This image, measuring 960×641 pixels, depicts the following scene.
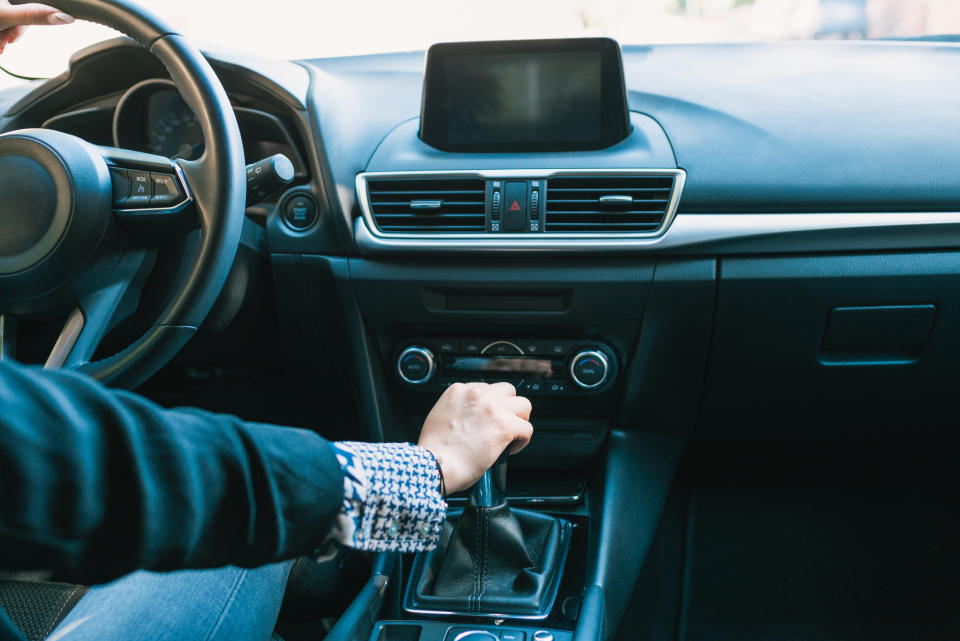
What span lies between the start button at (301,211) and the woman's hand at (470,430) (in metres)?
0.76

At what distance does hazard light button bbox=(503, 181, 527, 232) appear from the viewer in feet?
4.79

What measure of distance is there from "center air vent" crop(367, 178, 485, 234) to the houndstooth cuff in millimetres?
784

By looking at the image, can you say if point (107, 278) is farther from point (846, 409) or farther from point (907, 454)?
point (907, 454)

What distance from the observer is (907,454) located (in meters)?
1.97

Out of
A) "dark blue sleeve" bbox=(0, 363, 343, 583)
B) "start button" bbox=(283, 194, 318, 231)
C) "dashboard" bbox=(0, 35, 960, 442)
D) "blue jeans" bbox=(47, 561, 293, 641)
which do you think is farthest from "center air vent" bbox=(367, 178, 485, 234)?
"dark blue sleeve" bbox=(0, 363, 343, 583)

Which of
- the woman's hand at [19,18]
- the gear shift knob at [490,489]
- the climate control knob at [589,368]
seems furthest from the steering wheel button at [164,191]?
the climate control knob at [589,368]

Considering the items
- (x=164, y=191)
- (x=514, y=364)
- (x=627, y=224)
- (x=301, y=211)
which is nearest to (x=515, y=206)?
(x=627, y=224)

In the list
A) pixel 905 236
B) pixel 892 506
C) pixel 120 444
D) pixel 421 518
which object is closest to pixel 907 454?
pixel 892 506

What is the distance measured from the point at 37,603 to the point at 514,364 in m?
0.86

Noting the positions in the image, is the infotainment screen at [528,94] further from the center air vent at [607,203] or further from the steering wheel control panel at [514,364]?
the steering wheel control panel at [514,364]

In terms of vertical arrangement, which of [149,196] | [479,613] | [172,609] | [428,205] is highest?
[149,196]

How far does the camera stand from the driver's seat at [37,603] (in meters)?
1.02

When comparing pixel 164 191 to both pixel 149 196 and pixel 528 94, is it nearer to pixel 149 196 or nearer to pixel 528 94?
pixel 149 196

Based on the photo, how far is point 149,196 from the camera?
1.17m
